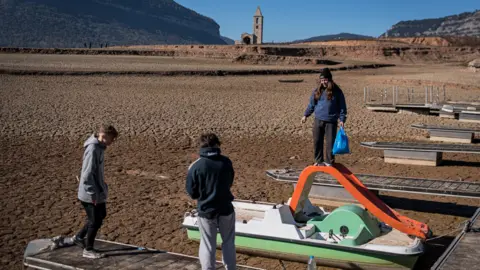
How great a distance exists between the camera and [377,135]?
52.0 ft

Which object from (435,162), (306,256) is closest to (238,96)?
(435,162)

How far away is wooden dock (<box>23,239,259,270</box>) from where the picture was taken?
5.58 metres

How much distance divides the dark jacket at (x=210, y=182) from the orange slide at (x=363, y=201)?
2009 millimetres

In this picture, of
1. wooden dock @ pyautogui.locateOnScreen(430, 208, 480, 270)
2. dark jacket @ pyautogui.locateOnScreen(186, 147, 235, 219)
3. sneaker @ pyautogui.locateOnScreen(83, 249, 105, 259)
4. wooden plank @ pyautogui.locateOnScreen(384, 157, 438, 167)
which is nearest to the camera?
dark jacket @ pyautogui.locateOnScreen(186, 147, 235, 219)

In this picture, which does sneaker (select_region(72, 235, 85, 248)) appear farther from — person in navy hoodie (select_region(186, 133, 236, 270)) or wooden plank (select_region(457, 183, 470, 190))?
wooden plank (select_region(457, 183, 470, 190))

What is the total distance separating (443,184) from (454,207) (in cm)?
94

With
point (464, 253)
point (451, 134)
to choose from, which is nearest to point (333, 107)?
point (464, 253)

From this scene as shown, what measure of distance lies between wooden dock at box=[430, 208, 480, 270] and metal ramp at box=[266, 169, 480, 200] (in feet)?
4.37

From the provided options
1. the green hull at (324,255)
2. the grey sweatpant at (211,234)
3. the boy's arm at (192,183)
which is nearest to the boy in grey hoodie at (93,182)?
the boy's arm at (192,183)

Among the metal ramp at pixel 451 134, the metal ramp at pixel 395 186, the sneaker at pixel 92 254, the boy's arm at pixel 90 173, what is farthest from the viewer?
the metal ramp at pixel 451 134

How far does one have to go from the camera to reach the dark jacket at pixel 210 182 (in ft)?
16.1

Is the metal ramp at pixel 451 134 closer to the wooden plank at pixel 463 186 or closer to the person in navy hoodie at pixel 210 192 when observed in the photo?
the wooden plank at pixel 463 186

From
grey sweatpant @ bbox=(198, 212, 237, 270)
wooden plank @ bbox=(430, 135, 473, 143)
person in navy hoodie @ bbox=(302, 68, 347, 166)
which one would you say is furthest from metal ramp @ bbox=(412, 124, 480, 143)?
grey sweatpant @ bbox=(198, 212, 237, 270)

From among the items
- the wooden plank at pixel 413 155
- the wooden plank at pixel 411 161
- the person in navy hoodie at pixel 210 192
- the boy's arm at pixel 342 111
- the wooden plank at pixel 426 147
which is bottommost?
the wooden plank at pixel 411 161
